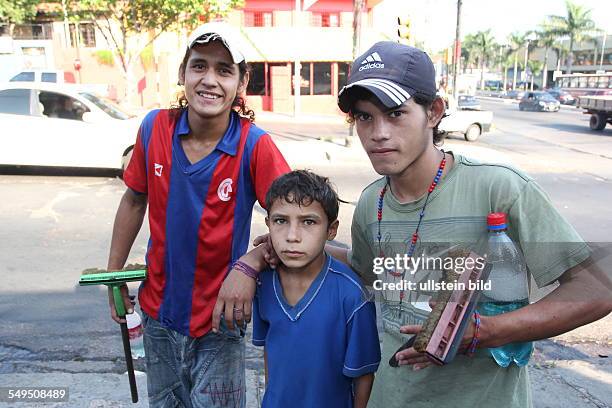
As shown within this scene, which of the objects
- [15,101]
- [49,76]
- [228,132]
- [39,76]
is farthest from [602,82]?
[228,132]

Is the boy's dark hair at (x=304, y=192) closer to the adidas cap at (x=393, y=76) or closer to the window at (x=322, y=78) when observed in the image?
the adidas cap at (x=393, y=76)

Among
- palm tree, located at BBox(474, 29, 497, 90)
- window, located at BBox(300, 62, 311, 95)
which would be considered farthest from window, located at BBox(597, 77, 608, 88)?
palm tree, located at BBox(474, 29, 497, 90)

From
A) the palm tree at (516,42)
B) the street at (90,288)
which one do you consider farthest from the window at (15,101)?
the palm tree at (516,42)

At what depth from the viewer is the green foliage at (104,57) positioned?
2551cm

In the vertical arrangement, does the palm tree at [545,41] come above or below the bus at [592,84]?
above

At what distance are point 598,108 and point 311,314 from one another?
75.8 feet

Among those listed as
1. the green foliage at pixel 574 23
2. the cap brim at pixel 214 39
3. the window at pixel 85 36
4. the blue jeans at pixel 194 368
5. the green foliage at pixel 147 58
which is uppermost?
the green foliage at pixel 574 23

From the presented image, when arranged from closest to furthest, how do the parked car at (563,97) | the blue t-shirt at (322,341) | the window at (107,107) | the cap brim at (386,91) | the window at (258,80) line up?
the cap brim at (386,91), the blue t-shirt at (322,341), the window at (107,107), the window at (258,80), the parked car at (563,97)

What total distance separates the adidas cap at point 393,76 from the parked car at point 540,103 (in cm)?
3803

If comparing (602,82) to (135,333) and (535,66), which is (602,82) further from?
(535,66)

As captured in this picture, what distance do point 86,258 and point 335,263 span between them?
4.56m

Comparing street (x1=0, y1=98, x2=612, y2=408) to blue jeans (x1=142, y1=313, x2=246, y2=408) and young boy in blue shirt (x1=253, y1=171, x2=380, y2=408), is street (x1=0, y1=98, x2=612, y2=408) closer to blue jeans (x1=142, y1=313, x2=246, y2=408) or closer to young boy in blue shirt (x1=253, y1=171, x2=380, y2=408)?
young boy in blue shirt (x1=253, y1=171, x2=380, y2=408)

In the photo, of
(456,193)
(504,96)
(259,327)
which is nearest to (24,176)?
(259,327)

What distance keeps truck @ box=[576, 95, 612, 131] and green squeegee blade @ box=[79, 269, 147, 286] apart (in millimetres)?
22357
